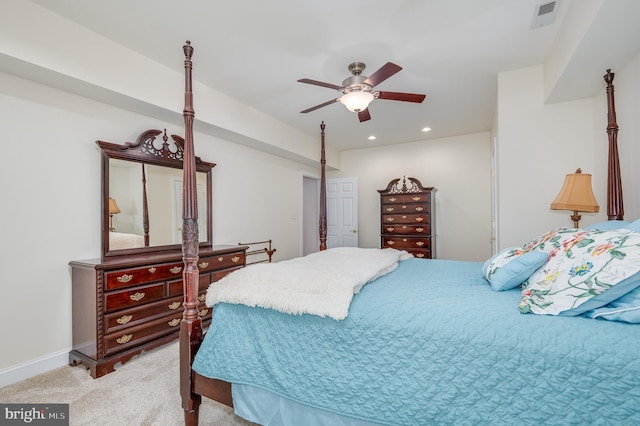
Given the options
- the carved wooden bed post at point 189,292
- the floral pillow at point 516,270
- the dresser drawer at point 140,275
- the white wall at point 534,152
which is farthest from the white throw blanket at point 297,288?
the white wall at point 534,152

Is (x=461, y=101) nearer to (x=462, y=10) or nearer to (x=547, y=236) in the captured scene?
(x=462, y=10)

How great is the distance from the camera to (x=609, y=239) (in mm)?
1176

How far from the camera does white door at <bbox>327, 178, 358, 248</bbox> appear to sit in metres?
5.85

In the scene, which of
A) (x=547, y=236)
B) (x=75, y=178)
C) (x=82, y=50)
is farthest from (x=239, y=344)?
(x=82, y=50)

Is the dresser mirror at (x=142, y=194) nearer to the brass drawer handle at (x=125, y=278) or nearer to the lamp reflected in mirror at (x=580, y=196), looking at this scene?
the brass drawer handle at (x=125, y=278)

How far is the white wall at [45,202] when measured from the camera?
212cm

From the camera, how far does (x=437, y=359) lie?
1091mm

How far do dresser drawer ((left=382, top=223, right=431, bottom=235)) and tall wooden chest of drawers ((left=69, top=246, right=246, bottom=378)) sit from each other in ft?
11.0

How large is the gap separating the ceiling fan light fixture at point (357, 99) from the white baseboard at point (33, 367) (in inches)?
125

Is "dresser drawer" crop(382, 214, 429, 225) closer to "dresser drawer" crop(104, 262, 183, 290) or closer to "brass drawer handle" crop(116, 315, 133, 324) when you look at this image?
"dresser drawer" crop(104, 262, 183, 290)

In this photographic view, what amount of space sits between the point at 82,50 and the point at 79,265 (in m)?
1.69

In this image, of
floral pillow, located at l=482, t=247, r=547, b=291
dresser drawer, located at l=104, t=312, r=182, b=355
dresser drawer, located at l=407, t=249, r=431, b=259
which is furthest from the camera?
dresser drawer, located at l=407, t=249, r=431, b=259

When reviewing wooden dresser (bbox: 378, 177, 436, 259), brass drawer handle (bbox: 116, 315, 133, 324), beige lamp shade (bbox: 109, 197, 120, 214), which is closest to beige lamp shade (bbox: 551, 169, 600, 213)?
wooden dresser (bbox: 378, 177, 436, 259)

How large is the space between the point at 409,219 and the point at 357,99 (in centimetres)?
277
